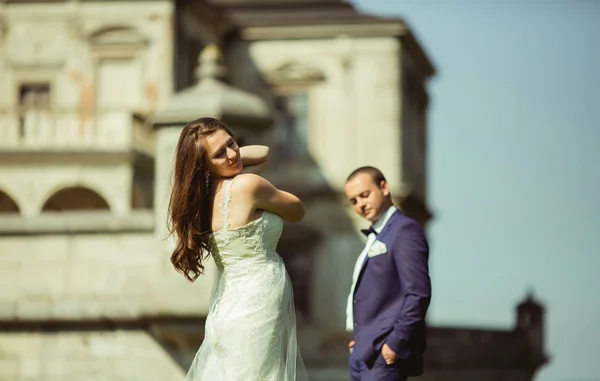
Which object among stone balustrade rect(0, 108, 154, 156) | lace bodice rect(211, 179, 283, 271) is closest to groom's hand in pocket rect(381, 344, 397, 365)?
lace bodice rect(211, 179, 283, 271)

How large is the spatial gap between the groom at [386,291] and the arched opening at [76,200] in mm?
26296

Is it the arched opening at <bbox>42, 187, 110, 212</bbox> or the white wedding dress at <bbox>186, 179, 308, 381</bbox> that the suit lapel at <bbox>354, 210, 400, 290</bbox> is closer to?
the white wedding dress at <bbox>186, 179, 308, 381</bbox>

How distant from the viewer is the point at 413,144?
43969 mm

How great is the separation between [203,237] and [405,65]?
34682 millimetres

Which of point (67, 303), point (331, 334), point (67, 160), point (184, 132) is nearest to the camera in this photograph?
point (184, 132)

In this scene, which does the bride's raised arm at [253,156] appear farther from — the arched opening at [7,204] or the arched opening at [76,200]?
the arched opening at [7,204]

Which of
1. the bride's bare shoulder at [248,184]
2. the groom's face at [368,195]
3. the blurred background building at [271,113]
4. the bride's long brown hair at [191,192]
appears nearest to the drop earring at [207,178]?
the bride's long brown hair at [191,192]

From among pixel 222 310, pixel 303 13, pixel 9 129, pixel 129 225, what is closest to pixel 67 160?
pixel 9 129

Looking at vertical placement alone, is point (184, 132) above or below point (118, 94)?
above

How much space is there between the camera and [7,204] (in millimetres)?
35281

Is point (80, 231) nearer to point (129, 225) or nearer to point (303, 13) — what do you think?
point (129, 225)

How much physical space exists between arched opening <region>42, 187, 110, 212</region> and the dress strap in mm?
27415

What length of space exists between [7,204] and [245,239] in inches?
1122

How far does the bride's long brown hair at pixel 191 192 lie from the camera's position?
7.43 metres
